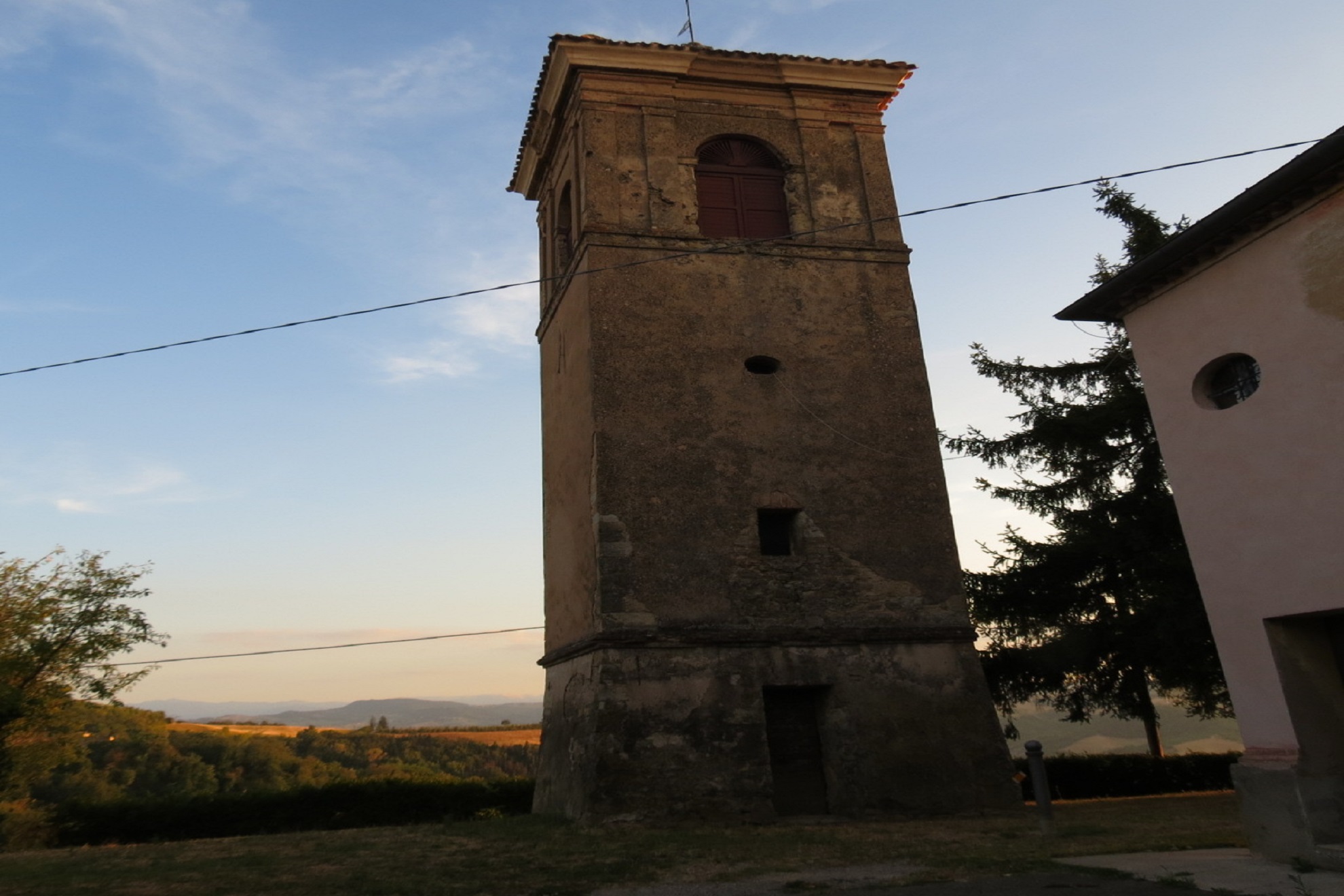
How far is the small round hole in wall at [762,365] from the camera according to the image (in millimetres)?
15031

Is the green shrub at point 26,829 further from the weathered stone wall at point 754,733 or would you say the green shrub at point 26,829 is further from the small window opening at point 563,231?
the small window opening at point 563,231

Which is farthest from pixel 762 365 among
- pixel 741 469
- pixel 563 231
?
pixel 563 231

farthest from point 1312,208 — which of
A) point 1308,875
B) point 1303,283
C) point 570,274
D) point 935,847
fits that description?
point 570,274

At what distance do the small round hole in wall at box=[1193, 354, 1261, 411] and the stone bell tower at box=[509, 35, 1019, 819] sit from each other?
5540 millimetres

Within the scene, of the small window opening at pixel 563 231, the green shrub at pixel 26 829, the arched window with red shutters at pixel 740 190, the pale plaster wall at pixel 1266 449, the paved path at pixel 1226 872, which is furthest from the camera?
the green shrub at pixel 26 829

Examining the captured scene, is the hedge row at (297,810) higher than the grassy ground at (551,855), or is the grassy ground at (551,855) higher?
the hedge row at (297,810)

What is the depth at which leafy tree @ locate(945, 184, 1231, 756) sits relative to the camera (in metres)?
17.3

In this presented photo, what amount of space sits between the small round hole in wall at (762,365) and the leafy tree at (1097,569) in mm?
6665

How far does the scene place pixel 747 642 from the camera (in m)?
13.2

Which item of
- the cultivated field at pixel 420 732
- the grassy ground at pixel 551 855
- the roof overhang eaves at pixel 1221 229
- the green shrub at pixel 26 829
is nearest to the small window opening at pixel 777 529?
the grassy ground at pixel 551 855

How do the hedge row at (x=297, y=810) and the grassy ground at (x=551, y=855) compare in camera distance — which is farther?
the hedge row at (x=297, y=810)

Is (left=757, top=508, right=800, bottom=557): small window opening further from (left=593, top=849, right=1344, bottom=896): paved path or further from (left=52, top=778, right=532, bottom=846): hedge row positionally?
(left=52, top=778, right=532, bottom=846): hedge row

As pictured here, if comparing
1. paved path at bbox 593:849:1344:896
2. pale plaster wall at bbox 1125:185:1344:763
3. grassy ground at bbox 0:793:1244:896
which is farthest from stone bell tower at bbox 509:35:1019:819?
pale plaster wall at bbox 1125:185:1344:763

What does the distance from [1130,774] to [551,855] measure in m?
13.5
